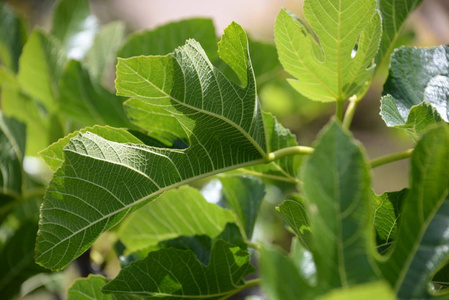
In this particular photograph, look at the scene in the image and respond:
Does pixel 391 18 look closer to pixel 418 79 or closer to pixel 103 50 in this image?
pixel 418 79

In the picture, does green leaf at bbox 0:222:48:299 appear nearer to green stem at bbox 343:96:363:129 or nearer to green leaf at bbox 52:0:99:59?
green leaf at bbox 52:0:99:59

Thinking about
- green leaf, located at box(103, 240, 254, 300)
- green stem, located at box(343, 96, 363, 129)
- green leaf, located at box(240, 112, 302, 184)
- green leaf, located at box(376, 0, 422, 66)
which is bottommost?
green leaf, located at box(103, 240, 254, 300)

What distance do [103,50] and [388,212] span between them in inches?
27.7

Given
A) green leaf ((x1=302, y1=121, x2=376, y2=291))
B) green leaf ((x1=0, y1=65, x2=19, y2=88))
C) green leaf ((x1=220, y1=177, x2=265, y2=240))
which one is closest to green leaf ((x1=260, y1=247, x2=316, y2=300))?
green leaf ((x1=302, y1=121, x2=376, y2=291))

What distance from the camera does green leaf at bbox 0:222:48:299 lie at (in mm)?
872

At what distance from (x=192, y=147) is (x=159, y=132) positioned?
79 millimetres

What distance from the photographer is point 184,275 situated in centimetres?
55

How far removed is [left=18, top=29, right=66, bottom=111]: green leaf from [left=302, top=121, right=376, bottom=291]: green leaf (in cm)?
70

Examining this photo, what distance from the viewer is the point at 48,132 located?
2.95 ft

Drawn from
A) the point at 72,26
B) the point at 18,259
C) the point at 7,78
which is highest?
the point at 72,26

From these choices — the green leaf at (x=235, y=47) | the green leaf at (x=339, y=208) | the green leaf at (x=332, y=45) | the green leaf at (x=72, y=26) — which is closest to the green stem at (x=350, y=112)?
the green leaf at (x=332, y=45)

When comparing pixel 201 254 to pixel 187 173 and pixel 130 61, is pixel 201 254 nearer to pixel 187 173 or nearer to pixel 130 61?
pixel 187 173

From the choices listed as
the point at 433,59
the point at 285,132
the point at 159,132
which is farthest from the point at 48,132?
the point at 433,59

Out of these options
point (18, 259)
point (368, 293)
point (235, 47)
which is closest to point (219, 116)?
point (235, 47)
